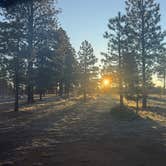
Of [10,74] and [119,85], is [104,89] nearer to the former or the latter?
[119,85]

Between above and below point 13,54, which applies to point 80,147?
below

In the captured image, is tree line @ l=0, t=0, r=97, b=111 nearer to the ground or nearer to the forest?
the forest

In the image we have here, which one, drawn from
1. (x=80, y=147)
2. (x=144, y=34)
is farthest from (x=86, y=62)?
(x=80, y=147)

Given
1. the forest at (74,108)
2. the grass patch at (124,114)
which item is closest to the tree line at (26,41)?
the forest at (74,108)

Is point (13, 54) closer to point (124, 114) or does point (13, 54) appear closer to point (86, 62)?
point (124, 114)

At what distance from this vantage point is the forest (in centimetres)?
1195

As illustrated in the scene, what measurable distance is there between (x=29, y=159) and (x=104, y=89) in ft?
355

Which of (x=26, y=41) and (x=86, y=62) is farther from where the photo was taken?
(x=86, y=62)

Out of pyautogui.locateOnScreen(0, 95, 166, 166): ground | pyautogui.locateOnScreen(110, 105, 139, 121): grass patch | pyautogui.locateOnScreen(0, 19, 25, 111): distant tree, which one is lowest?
pyautogui.locateOnScreen(0, 95, 166, 166): ground

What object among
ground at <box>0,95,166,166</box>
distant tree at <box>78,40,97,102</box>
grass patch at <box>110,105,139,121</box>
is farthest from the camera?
distant tree at <box>78,40,97,102</box>

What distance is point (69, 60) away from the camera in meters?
66.8

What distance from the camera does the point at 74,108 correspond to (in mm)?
37875

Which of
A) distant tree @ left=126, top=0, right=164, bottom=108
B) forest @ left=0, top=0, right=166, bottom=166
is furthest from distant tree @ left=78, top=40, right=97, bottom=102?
distant tree @ left=126, top=0, right=164, bottom=108

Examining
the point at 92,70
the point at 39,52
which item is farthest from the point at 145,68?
the point at 92,70
